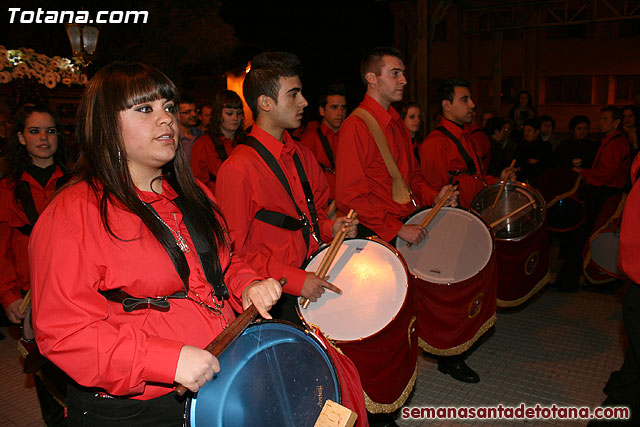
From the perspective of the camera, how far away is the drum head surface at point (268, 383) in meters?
1.33

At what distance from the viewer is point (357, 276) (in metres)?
2.42

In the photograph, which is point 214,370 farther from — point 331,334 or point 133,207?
point 331,334

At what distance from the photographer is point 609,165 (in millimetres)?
5062

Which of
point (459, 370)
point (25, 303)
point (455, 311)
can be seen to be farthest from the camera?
point (459, 370)

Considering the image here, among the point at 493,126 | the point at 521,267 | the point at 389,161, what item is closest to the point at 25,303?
the point at 389,161

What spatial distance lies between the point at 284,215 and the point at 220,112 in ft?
10.9

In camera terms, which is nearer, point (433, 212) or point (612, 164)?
point (433, 212)

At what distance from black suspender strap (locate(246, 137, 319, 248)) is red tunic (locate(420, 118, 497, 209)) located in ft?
5.40

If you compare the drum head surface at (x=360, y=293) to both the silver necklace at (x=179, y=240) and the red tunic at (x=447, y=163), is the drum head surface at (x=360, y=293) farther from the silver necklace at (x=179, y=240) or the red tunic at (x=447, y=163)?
the red tunic at (x=447, y=163)

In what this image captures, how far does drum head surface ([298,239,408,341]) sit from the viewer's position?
228cm

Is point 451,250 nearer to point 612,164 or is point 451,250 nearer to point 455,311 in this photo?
point 455,311

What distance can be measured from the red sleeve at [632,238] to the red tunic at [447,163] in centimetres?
173

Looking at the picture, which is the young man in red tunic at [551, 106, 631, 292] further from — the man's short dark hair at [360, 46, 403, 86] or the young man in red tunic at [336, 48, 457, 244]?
the man's short dark hair at [360, 46, 403, 86]

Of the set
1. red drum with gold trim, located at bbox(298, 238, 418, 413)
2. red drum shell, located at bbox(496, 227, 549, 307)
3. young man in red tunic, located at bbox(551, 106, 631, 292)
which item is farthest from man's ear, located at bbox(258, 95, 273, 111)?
young man in red tunic, located at bbox(551, 106, 631, 292)
